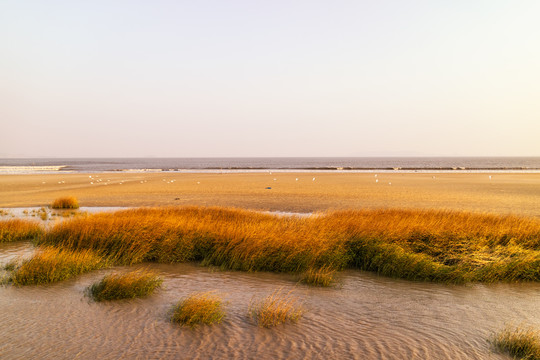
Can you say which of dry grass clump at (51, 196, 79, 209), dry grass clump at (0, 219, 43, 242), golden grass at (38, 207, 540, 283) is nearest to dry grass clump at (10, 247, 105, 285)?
golden grass at (38, 207, 540, 283)

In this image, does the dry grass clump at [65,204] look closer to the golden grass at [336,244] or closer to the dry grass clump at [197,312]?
the golden grass at [336,244]

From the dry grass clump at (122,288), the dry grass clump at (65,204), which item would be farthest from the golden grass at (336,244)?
the dry grass clump at (65,204)

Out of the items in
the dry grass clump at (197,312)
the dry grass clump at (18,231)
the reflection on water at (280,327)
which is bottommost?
the reflection on water at (280,327)

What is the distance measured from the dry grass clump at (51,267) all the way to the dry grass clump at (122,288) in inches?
49.3

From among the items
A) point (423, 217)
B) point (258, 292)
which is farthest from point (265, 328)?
point (423, 217)

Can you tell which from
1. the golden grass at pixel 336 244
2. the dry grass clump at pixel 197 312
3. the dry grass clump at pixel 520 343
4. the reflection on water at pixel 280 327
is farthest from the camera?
the golden grass at pixel 336 244

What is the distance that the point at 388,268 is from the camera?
9.80 metres

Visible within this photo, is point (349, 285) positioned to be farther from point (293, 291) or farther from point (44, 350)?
point (44, 350)

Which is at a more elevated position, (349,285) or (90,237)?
(90,237)

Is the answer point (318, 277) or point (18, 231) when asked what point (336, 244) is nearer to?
point (318, 277)

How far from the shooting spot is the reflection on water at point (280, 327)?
5.75 meters

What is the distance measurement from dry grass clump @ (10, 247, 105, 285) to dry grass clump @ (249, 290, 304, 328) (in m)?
4.96

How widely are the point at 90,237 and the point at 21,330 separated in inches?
210

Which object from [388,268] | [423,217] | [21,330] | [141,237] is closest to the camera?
[21,330]
